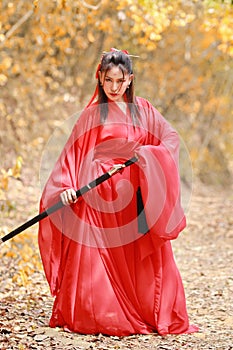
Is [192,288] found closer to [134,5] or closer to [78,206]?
[78,206]

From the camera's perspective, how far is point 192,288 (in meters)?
5.99

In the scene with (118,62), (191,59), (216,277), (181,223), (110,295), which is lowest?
(216,277)

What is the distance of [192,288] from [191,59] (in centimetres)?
1058

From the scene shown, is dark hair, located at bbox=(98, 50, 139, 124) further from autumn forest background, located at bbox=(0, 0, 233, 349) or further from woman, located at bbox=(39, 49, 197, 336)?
autumn forest background, located at bbox=(0, 0, 233, 349)

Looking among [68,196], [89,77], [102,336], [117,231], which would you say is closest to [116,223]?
[117,231]

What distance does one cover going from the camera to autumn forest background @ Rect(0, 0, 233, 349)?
7.83 metres

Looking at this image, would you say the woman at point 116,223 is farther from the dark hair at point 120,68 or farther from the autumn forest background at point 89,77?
the autumn forest background at point 89,77

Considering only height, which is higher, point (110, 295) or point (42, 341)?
point (110, 295)

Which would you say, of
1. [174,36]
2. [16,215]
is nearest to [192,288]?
[16,215]

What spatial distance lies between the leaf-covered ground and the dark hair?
146 cm

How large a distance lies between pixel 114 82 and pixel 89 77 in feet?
30.2

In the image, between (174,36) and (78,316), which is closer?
(78,316)

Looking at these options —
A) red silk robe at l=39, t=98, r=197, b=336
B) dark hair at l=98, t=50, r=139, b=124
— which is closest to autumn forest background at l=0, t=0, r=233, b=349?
red silk robe at l=39, t=98, r=197, b=336

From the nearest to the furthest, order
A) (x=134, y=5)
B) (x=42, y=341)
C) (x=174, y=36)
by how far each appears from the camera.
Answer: (x=42, y=341) < (x=134, y=5) < (x=174, y=36)
